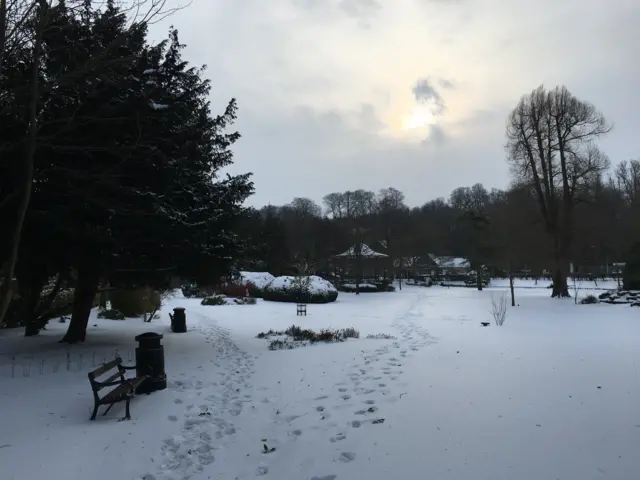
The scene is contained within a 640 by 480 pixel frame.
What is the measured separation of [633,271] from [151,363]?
95.1 feet

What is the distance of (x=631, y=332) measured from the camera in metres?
12.9

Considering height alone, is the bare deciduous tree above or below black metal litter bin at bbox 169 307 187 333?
above

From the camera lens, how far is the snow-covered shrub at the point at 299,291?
27.8 meters

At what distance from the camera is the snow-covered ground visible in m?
4.42

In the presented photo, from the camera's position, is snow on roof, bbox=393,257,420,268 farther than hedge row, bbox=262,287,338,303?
Yes

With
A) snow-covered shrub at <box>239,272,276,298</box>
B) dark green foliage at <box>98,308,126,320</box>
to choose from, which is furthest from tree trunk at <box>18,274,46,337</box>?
snow-covered shrub at <box>239,272,276,298</box>

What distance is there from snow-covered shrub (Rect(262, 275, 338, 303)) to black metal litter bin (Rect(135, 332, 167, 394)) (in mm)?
20366

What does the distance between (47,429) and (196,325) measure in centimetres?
1151

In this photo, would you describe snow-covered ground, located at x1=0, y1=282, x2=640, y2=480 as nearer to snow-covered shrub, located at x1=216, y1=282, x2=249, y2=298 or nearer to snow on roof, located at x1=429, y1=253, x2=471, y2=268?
snow-covered shrub, located at x1=216, y1=282, x2=249, y2=298

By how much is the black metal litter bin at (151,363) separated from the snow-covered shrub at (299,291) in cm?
2037

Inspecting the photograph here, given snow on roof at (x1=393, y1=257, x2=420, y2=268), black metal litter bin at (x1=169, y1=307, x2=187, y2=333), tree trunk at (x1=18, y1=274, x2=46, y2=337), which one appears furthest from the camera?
snow on roof at (x1=393, y1=257, x2=420, y2=268)

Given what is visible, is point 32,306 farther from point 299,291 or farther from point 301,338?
point 299,291

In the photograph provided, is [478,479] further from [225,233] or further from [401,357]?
[225,233]

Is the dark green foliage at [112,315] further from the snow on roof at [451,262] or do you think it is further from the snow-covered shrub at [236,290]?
the snow on roof at [451,262]
